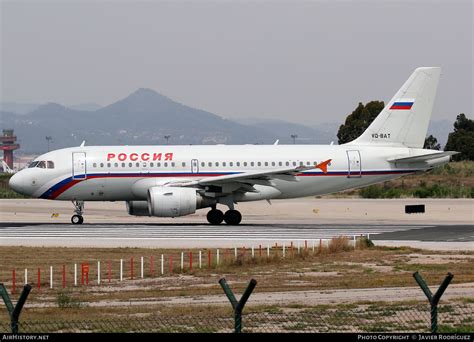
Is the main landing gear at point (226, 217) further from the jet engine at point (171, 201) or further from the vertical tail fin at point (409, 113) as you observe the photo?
the vertical tail fin at point (409, 113)

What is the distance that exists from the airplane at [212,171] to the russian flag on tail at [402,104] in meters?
2.54

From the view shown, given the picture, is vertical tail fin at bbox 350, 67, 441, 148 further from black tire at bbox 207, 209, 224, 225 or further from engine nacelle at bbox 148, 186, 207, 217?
engine nacelle at bbox 148, 186, 207, 217

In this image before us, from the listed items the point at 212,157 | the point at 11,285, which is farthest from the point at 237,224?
the point at 11,285

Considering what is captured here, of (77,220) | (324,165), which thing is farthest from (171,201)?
(324,165)

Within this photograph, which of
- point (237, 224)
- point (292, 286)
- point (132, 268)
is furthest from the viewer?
point (237, 224)

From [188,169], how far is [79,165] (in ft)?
18.1

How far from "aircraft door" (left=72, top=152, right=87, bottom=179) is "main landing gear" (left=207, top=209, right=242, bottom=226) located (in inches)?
266

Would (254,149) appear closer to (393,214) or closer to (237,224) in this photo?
(237,224)

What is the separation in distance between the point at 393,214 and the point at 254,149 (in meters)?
10.8

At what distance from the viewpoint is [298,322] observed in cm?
1992

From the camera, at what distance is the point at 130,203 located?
51469 millimetres

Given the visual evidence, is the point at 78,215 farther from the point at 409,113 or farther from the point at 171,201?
the point at 409,113

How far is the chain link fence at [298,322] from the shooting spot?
19.0 meters

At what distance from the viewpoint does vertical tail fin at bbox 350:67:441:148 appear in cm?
5394
